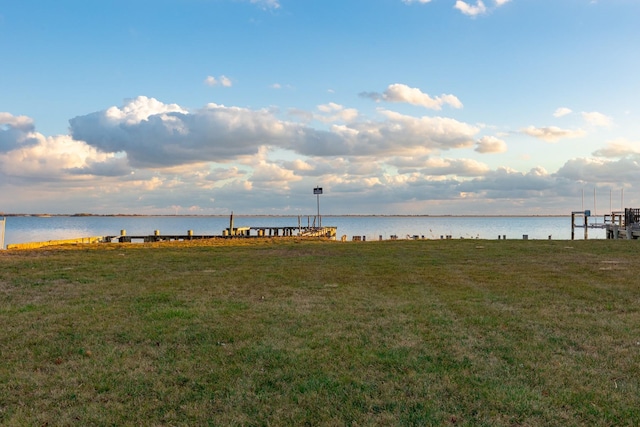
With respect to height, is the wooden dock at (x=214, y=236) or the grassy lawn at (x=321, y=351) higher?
the wooden dock at (x=214, y=236)

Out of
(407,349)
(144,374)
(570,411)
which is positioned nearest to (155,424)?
(144,374)

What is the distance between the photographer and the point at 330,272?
12953mm

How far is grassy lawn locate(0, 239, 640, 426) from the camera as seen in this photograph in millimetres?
4059

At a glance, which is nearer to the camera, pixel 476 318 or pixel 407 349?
pixel 407 349

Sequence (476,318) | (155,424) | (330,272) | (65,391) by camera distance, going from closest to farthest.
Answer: (155,424)
(65,391)
(476,318)
(330,272)

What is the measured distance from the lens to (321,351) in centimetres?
563

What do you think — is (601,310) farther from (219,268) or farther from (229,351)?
(219,268)

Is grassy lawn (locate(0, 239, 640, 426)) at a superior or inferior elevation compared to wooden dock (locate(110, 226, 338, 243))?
inferior

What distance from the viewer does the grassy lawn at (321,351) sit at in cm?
406

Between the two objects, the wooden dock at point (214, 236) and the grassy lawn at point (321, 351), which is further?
the wooden dock at point (214, 236)

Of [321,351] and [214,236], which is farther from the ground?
[214,236]

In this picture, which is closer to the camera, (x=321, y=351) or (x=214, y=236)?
(x=321, y=351)

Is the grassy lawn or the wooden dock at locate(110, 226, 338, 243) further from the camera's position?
the wooden dock at locate(110, 226, 338, 243)

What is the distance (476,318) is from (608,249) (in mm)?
16016
